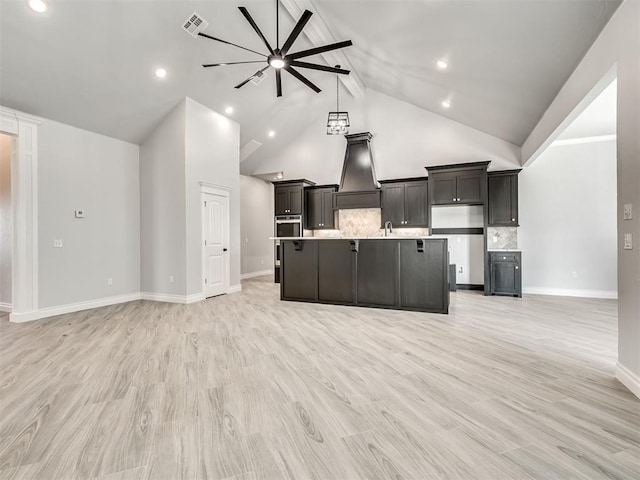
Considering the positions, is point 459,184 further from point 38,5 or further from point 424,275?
point 38,5

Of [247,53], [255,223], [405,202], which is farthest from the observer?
[255,223]

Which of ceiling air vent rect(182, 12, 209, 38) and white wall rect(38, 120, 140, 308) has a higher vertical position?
ceiling air vent rect(182, 12, 209, 38)

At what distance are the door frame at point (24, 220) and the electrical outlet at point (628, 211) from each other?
22.3ft

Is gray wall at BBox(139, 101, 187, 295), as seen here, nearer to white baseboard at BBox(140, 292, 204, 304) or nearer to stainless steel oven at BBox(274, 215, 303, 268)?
white baseboard at BBox(140, 292, 204, 304)

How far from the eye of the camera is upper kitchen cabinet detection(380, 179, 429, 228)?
710 cm

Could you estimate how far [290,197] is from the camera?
8.38 metres

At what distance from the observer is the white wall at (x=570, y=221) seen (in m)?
5.86

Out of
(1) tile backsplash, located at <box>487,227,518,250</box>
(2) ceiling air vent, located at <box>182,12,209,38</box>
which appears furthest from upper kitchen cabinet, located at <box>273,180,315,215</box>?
(1) tile backsplash, located at <box>487,227,518,250</box>

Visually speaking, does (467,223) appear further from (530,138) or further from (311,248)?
(311,248)

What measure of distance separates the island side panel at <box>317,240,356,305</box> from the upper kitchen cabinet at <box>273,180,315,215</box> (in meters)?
3.10

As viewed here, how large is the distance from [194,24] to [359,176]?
178 inches

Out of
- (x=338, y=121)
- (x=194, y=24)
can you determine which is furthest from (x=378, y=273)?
(x=194, y=24)

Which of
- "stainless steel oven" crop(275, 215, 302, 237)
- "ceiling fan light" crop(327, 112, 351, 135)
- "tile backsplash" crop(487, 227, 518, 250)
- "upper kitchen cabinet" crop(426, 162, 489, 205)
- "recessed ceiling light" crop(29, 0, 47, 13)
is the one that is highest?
"recessed ceiling light" crop(29, 0, 47, 13)

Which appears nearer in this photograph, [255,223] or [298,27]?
[298,27]
